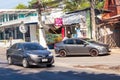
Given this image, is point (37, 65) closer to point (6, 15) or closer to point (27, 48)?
point (27, 48)

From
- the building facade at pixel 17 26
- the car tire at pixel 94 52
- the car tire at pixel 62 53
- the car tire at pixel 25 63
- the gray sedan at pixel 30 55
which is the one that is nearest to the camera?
the gray sedan at pixel 30 55

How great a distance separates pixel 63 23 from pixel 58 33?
16.0ft

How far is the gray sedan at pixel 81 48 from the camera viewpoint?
31703 millimetres

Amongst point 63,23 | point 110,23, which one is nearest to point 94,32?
point 110,23

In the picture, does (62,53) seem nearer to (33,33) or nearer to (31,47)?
(31,47)

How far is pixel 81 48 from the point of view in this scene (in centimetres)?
3222

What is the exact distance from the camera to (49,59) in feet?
76.7

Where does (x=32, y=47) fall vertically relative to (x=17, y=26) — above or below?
below

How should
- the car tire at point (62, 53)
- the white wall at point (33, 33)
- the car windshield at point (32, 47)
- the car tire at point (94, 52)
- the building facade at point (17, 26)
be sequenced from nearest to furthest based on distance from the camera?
1. the car windshield at point (32, 47)
2. the car tire at point (94, 52)
3. the car tire at point (62, 53)
4. the building facade at point (17, 26)
5. the white wall at point (33, 33)

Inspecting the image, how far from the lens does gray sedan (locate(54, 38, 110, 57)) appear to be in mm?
31703

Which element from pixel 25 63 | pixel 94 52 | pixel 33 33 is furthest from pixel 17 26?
pixel 25 63

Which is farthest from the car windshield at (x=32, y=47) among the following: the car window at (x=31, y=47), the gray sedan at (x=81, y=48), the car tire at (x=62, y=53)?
the car tire at (x=62, y=53)

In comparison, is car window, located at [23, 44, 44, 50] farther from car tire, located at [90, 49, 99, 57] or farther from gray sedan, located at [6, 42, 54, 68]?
car tire, located at [90, 49, 99, 57]

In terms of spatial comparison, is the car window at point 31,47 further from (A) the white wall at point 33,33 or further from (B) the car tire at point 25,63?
(A) the white wall at point 33,33
